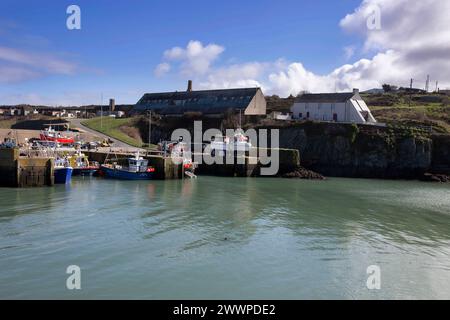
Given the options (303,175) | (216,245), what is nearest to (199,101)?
(303,175)

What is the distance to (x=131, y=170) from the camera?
136ft

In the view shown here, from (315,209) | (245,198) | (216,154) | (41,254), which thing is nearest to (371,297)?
(41,254)

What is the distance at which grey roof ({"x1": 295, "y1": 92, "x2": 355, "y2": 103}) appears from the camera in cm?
6555

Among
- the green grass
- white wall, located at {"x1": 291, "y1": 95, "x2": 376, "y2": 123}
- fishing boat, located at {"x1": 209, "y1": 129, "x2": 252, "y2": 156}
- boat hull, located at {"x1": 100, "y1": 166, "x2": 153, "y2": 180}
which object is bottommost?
boat hull, located at {"x1": 100, "y1": 166, "x2": 153, "y2": 180}

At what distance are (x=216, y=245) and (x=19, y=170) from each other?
21.6 m

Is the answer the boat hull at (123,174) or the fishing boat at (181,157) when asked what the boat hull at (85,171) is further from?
the fishing boat at (181,157)

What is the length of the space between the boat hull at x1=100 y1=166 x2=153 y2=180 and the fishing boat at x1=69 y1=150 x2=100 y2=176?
880mm

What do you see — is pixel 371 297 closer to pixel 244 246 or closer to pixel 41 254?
pixel 244 246

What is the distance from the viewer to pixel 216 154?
50.1 m

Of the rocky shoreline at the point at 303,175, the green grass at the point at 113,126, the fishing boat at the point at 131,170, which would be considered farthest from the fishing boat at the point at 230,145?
the green grass at the point at 113,126

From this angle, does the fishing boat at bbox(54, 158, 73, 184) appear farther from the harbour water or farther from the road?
the road

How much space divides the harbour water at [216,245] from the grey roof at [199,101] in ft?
136

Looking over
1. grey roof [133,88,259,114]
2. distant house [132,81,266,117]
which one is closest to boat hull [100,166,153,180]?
distant house [132,81,266,117]
